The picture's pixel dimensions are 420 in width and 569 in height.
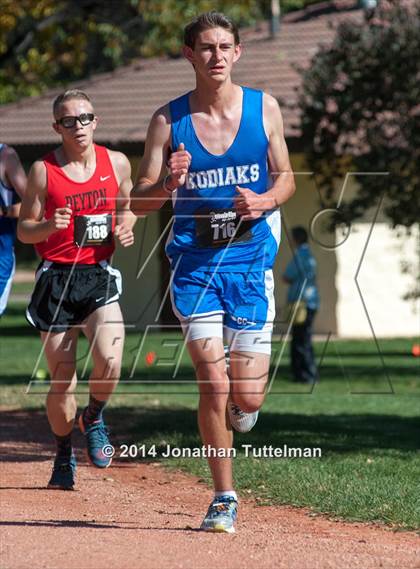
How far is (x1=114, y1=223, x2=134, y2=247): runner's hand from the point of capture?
8.00m

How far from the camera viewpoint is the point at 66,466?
855 centimetres

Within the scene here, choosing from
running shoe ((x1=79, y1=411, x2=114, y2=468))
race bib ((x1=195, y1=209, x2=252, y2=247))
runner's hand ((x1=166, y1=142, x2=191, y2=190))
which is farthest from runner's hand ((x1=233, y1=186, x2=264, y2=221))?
running shoe ((x1=79, y1=411, x2=114, y2=468))

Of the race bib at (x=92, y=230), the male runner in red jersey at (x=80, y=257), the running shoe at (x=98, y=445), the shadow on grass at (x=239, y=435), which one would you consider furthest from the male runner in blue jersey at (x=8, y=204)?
the shadow on grass at (x=239, y=435)

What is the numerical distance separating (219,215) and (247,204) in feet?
0.88

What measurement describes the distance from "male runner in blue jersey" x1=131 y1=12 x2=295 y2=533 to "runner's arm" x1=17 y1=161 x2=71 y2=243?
3.33ft

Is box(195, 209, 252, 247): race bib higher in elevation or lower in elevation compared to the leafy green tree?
higher

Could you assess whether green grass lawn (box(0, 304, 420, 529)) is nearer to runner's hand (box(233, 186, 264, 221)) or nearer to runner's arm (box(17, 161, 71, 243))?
runner's hand (box(233, 186, 264, 221))

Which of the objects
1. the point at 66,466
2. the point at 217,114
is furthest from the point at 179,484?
the point at 217,114

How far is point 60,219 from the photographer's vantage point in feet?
24.9

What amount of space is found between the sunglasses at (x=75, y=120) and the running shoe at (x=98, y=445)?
1889 mm

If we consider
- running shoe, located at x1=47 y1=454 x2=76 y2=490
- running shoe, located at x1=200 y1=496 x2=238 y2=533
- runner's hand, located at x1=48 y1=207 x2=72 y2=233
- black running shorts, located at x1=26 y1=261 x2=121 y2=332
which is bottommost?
running shoe, located at x1=47 y1=454 x2=76 y2=490

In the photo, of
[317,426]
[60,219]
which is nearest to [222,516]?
[60,219]

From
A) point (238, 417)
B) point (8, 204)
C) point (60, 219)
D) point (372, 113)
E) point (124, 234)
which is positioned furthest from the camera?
point (372, 113)

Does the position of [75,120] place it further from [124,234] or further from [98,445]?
[98,445]
